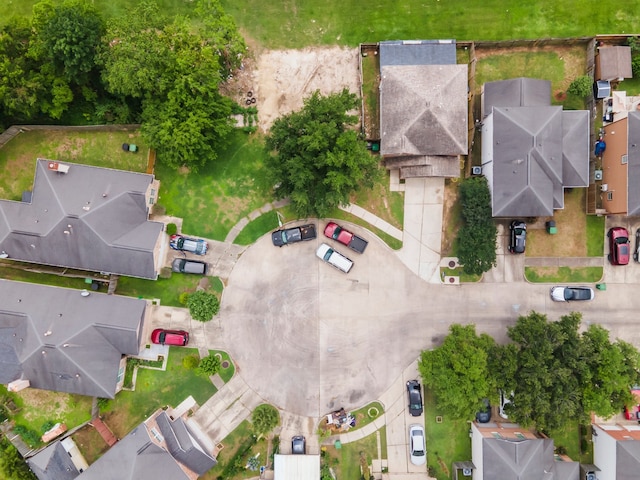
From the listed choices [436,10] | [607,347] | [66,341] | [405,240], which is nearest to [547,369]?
[607,347]

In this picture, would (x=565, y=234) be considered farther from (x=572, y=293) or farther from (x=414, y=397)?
(x=414, y=397)

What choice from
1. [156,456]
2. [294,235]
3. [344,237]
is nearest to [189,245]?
[294,235]

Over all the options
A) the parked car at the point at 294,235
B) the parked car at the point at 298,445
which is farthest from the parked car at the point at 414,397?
the parked car at the point at 294,235

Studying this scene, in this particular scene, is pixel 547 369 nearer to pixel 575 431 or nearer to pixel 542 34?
pixel 575 431

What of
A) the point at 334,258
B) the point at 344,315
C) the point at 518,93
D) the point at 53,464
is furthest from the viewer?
the point at 344,315

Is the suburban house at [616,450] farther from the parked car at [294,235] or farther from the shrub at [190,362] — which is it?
the shrub at [190,362]

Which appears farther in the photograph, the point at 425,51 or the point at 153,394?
the point at 153,394

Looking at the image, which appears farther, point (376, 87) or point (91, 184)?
point (376, 87)

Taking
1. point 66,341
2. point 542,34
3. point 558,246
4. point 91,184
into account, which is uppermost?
point 542,34
